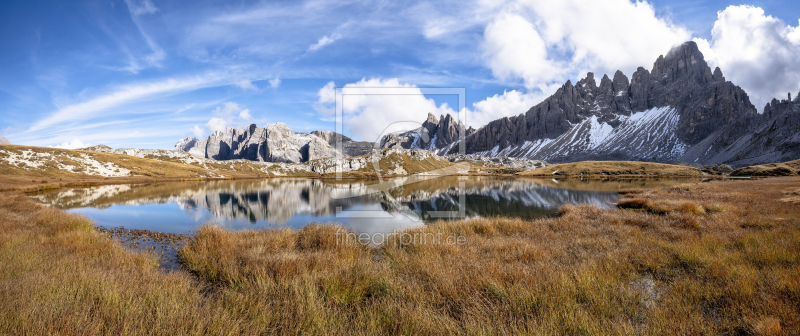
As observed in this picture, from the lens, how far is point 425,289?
231 inches

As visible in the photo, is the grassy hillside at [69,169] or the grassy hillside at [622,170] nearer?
the grassy hillside at [69,169]

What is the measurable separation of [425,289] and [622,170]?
435 feet

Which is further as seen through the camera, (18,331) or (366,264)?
(366,264)

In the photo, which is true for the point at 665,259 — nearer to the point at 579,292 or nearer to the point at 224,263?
the point at 579,292

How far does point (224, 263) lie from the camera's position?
7.75 metres

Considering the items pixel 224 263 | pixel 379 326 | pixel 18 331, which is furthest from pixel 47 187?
pixel 379 326

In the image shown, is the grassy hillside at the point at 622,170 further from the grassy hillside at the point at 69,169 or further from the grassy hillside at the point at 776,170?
the grassy hillside at the point at 69,169

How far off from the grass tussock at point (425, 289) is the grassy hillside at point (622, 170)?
118 meters

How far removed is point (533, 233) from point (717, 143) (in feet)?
816

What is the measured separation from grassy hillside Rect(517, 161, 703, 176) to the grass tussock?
118m

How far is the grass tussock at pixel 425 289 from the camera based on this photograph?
3.92 meters

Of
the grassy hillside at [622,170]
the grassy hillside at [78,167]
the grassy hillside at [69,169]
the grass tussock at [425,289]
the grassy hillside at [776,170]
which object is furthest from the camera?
the grassy hillside at [622,170]

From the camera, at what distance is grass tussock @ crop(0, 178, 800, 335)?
3.92 meters

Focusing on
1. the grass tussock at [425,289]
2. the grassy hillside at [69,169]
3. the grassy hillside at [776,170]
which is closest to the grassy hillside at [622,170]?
the grassy hillside at [776,170]
